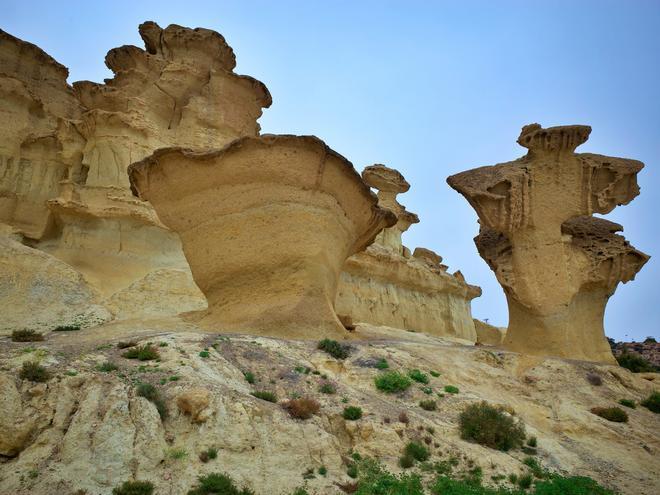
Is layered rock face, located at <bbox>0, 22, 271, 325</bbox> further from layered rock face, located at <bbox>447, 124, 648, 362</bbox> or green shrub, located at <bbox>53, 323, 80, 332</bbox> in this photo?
layered rock face, located at <bbox>447, 124, 648, 362</bbox>

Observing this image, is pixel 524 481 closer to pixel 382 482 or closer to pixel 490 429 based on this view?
pixel 490 429

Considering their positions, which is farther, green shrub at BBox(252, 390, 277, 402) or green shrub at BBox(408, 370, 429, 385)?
green shrub at BBox(408, 370, 429, 385)

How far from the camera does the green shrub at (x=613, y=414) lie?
33.3 feet

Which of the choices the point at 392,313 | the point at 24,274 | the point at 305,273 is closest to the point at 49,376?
the point at 305,273

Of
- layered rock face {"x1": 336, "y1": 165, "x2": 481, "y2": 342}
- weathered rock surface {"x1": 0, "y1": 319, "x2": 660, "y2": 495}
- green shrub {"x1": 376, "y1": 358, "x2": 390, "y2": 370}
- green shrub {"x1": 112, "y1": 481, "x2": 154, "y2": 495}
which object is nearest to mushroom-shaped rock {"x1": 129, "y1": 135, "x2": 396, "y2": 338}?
green shrub {"x1": 376, "y1": 358, "x2": 390, "y2": 370}

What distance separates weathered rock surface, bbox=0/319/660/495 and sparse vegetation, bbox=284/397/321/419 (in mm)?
105

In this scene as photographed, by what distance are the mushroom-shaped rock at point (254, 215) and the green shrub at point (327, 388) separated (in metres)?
3.94

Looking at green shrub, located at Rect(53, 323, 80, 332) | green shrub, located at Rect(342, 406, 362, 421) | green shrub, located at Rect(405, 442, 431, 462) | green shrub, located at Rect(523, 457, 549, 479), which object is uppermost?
green shrub, located at Rect(342, 406, 362, 421)

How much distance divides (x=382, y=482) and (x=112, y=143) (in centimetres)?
2321

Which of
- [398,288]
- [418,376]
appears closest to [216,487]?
[418,376]

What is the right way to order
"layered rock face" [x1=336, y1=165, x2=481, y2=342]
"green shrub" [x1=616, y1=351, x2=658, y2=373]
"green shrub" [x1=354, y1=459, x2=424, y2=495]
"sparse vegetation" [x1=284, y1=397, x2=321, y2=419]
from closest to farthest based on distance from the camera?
"green shrub" [x1=354, y1=459, x2=424, y2=495] → "sparse vegetation" [x1=284, y1=397, x2=321, y2=419] → "green shrub" [x1=616, y1=351, x2=658, y2=373] → "layered rock face" [x1=336, y1=165, x2=481, y2=342]

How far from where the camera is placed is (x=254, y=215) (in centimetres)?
1289

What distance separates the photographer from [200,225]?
13.1 m

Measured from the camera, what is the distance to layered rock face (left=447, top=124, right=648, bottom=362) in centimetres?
1617
